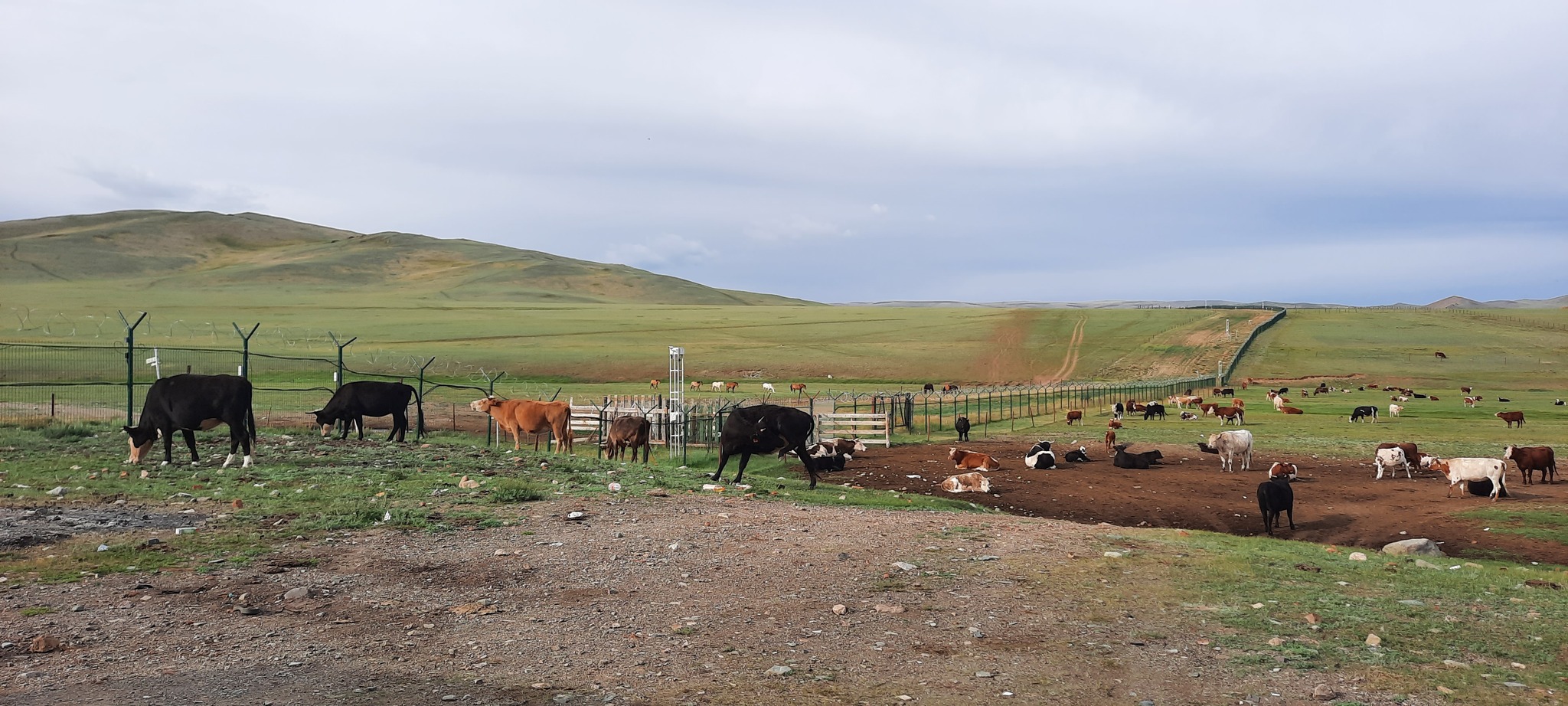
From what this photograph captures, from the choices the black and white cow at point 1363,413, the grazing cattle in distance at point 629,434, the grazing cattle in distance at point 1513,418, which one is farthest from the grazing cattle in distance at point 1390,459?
the black and white cow at point 1363,413

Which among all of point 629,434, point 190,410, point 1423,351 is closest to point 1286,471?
point 629,434

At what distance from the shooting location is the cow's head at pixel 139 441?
17.5 m

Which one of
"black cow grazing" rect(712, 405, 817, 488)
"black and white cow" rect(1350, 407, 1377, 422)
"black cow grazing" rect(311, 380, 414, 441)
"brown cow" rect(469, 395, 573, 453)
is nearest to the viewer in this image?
"black cow grazing" rect(712, 405, 817, 488)

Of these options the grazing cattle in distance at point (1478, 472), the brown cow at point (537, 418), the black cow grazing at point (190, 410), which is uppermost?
the black cow grazing at point (190, 410)

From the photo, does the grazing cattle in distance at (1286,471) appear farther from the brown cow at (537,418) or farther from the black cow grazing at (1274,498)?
the brown cow at (537,418)

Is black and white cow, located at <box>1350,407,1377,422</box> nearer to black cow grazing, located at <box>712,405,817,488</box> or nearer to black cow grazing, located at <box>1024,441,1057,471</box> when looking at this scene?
black cow grazing, located at <box>1024,441,1057,471</box>

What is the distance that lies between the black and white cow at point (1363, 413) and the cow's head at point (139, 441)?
42667 mm

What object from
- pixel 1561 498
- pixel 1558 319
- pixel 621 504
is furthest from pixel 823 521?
pixel 1558 319

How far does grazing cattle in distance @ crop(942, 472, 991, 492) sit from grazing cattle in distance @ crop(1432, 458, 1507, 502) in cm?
936

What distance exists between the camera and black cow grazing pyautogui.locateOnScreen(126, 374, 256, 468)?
17797 mm

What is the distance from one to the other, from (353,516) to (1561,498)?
21.9 m

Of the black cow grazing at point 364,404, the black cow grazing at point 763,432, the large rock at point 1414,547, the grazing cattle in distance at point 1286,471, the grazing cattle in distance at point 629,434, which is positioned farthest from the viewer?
the black cow grazing at point 364,404

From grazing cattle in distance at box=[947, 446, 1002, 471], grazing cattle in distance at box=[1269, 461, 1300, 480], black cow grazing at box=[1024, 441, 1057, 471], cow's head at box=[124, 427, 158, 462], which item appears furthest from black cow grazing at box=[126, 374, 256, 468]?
grazing cattle in distance at box=[1269, 461, 1300, 480]

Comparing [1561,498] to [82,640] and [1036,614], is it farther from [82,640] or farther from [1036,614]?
[82,640]
